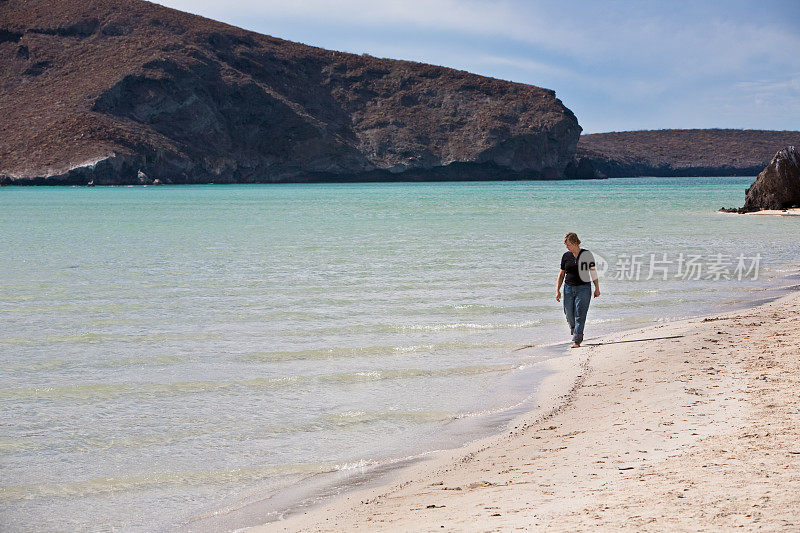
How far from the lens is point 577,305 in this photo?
9.35 m

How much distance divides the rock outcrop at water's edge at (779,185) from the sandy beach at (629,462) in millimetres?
31019

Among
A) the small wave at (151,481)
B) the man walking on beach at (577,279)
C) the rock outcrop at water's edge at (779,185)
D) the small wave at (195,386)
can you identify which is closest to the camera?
the small wave at (151,481)

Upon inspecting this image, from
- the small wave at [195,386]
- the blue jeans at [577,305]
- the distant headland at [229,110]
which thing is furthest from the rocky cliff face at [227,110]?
the blue jeans at [577,305]

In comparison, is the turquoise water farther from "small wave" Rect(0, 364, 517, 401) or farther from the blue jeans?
the blue jeans

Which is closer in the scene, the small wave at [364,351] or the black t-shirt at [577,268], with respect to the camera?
the small wave at [364,351]

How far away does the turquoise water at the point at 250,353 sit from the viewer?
566 cm

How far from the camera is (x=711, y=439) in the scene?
5086 millimetres

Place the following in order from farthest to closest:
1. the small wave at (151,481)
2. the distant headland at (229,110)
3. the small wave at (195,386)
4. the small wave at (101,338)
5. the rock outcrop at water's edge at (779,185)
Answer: the distant headland at (229,110) < the rock outcrop at water's edge at (779,185) < the small wave at (101,338) < the small wave at (195,386) < the small wave at (151,481)

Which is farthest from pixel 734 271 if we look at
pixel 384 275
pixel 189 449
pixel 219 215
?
pixel 219 215

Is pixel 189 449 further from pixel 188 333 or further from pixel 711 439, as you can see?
pixel 188 333

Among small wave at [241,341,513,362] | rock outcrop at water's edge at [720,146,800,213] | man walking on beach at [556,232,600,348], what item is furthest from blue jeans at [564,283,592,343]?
rock outcrop at water's edge at [720,146,800,213]

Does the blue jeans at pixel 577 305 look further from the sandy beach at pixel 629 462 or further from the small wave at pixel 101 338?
the small wave at pixel 101 338

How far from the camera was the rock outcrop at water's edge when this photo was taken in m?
35.5

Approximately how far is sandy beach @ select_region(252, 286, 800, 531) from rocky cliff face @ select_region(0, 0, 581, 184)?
102972mm
